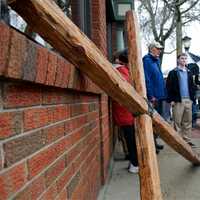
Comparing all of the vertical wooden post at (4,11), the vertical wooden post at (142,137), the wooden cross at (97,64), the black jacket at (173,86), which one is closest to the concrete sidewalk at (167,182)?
the wooden cross at (97,64)

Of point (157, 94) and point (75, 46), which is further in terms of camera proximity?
point (157, 94)

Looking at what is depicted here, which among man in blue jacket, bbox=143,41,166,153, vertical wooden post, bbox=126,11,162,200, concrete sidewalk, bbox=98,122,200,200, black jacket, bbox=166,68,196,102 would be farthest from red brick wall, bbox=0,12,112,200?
black jacket, bbox=166,68,196,102

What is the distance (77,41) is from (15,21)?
0.40m

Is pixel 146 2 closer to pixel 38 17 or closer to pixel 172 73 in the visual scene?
pixel 172 73

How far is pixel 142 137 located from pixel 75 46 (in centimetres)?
140

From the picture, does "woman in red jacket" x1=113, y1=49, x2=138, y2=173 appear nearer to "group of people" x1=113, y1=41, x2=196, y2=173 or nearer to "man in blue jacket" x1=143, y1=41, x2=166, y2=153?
"group of people" x1=113, y1=41, x2=196, y2=173

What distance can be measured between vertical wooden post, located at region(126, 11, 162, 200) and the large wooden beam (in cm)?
17

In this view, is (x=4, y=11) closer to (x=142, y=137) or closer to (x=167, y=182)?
(x=142, y=137)

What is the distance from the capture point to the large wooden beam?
2.24 m

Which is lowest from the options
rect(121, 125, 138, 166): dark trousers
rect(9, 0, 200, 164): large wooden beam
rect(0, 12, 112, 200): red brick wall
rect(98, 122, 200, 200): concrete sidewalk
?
rect(98, 122, 200, 200): concrete sidewalk

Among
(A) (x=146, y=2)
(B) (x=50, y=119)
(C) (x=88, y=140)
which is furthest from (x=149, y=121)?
(A) (x=146, y=2)

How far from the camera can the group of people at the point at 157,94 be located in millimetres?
6242

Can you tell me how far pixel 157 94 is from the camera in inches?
292

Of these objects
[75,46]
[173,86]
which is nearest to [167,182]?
[173,86]
